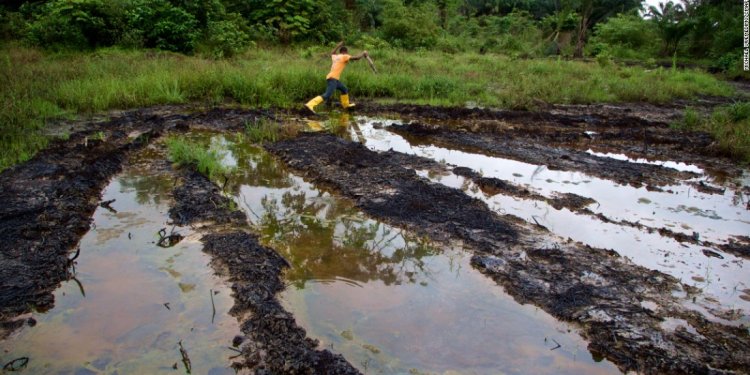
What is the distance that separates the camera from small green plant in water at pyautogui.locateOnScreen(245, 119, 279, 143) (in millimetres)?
7809

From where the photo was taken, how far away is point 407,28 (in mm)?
19516

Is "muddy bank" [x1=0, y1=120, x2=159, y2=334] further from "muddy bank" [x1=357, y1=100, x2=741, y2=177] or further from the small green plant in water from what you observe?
"muddy bank" [x1=357, y1=100, x2=741, y2=177]

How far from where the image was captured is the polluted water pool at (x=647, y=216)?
4.04 metres

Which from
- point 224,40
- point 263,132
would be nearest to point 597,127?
point 263,132

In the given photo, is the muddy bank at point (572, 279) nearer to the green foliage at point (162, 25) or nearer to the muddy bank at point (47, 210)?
the muddy bank at point (47, 210)

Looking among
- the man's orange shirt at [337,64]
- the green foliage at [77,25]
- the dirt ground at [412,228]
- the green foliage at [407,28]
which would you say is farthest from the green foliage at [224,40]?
the dirt ground at [412,228]

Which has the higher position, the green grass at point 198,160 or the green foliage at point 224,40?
the green foliage at point 224,40

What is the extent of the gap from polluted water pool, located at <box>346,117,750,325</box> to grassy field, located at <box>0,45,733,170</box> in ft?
14.1

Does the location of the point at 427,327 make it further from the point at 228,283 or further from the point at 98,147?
the point at 98,147

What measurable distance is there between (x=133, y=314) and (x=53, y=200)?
7.57 feet

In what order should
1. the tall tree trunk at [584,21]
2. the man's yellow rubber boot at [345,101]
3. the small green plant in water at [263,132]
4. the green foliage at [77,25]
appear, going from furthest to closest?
the tall tree trunk at [584,21], the green foliage at [77,25], the man's yellow rubber boot at [345,101], the small green plant in water at [263,132]

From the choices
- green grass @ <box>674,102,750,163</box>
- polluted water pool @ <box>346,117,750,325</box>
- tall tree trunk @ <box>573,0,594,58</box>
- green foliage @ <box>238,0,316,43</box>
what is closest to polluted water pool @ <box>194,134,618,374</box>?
polluted water pool @ <box>346,117,750,325</box>

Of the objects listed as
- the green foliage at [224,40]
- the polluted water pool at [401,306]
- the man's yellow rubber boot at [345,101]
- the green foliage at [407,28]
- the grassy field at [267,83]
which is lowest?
the polluted water pool at [401,306]

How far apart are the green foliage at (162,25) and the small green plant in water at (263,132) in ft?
27.0
